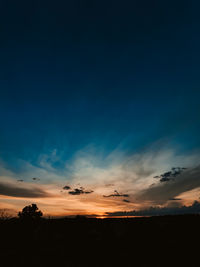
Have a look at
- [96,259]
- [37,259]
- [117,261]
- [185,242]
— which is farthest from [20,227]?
[185,242]

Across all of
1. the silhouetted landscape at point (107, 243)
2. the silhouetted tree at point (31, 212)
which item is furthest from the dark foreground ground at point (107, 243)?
the silhouetted tree at point (31, 212)

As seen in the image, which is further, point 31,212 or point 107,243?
point 31,212

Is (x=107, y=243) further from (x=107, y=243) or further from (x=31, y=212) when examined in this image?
(x=31, y=212)

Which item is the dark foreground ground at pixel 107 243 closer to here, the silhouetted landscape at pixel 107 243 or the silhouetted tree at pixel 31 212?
the silhouetted landscape at pixel 107 243

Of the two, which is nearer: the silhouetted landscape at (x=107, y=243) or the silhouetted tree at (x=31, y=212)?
the silhouetted landscape at (x=107, y=243)

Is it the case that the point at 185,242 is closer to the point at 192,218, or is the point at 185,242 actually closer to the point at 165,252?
the point at 165,252

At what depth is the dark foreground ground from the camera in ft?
24.5

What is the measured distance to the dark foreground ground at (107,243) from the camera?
7465mm

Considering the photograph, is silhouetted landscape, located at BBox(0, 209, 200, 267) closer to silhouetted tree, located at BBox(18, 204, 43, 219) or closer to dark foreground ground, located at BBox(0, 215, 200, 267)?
dark foreground ground, located at BBox(0, 215, 200, 267)

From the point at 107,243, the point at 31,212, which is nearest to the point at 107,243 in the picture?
the point at 107,243

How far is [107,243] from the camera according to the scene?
8656mm

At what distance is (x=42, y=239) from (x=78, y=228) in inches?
81.1

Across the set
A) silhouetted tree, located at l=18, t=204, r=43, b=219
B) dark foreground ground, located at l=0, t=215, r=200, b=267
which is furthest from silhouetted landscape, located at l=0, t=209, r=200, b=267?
silhouetted tree, located at l=18, t=204, r=43, b=219

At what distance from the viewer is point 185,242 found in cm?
763
